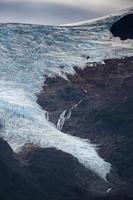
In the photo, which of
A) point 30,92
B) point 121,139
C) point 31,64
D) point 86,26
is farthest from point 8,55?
point 121,139

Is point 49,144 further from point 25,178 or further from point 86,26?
point 86,26

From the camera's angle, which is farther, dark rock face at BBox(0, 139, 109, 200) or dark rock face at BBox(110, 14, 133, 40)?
dark rock face at BBox(110, 14, 133, 40)

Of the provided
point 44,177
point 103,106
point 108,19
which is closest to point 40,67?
point 103,106

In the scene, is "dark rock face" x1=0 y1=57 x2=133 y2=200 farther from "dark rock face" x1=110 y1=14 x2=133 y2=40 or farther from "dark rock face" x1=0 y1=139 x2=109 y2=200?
"dark rock face" x1=110 y1=14 x2=133 y2=40

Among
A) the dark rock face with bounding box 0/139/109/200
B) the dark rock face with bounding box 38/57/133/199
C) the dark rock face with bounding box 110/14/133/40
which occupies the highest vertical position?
the dark rock face with bounding box 110/14/133/40

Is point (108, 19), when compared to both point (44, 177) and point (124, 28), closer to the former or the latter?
point (124, 28)

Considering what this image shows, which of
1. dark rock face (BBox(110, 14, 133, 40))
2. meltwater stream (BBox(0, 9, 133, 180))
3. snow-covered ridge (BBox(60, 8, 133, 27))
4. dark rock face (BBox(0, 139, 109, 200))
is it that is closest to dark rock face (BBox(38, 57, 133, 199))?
meltwater stream (BBox(0, 9, 133, 180))
